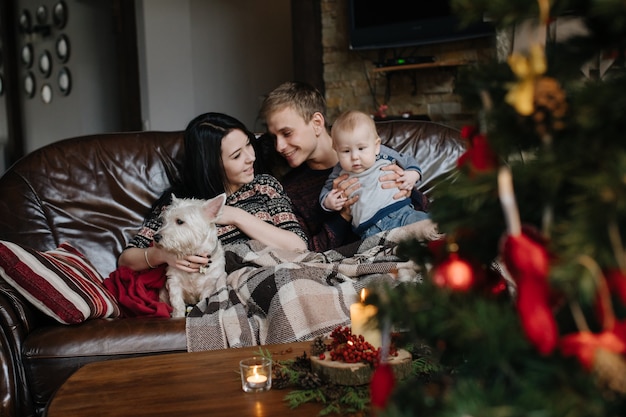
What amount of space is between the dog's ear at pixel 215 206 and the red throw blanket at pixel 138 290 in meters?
0.29

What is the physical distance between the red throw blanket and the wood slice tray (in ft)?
3.48

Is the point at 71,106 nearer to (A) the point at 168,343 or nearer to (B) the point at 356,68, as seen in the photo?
(B) the point at 356,68

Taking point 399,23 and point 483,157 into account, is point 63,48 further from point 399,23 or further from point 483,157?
point 483,157

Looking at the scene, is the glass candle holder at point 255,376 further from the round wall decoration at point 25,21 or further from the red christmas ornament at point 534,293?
the round wall decoration at point 25,21

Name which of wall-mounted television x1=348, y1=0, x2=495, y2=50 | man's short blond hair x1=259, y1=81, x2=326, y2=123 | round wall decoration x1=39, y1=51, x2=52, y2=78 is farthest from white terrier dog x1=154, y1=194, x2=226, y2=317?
round wall decoration x1=39, y1=51, x2=52, y2=78

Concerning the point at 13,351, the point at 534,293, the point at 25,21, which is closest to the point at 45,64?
the point at 25,21

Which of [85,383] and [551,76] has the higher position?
[551,76]

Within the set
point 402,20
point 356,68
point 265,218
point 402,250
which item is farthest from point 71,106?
point 402,250

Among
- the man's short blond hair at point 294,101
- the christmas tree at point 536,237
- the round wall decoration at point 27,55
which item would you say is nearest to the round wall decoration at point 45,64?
the round wall decoration at point 27,55

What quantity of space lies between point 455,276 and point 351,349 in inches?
34.0

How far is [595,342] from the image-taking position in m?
0.59

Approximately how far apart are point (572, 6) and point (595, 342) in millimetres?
315

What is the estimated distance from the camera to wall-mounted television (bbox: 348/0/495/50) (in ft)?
17.2

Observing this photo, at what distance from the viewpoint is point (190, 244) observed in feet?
7.97
